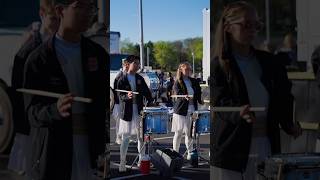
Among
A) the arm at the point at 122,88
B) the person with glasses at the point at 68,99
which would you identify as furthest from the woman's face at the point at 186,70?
the person with glasses at the point at 68,99

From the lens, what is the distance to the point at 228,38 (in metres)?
4.08

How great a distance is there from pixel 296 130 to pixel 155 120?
170 inches

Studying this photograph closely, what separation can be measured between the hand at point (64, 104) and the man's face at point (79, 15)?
1.58 feet

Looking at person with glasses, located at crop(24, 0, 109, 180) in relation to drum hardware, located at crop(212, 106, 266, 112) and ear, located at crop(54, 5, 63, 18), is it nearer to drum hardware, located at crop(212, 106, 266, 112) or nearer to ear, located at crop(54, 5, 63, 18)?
ear, located at crop(54, 5, 63, 18)

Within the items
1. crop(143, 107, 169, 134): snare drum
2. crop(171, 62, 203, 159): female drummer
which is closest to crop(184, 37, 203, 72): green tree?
crop(171, 62, 203, 159): female drummer

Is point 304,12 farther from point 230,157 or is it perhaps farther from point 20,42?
point 20,42

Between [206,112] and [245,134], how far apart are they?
Answer: 413 cm

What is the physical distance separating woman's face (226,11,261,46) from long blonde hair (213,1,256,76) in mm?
25

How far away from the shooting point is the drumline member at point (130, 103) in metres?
7.48

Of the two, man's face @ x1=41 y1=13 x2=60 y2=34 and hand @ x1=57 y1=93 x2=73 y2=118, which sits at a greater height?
man's face @ x1=41 y1=13 x2=60 y2=34

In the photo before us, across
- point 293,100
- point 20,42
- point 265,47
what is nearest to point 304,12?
point 265,47

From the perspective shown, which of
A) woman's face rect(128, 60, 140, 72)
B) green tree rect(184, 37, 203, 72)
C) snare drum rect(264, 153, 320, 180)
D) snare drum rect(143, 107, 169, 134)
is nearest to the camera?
snare drum rect(264, 153, 320, 180)

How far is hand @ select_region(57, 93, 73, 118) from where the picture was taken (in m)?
3.68

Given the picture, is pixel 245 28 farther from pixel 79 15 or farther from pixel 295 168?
pixel 79 15
